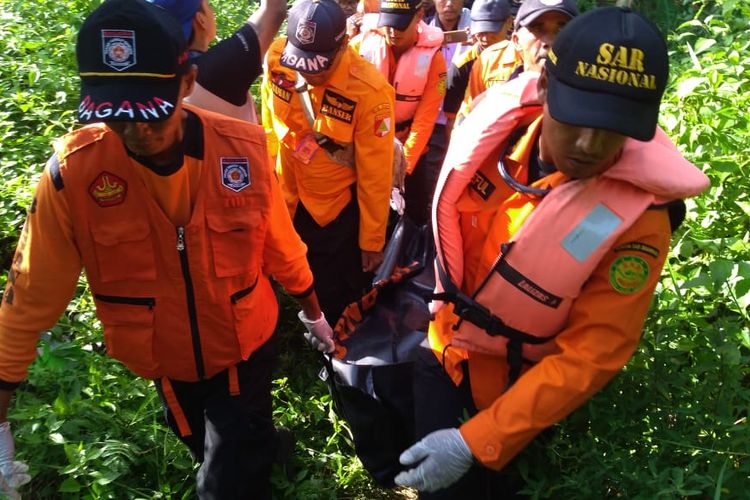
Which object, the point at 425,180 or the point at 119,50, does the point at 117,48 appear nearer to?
the point at 119,50

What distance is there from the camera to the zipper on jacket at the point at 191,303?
217 centimetres

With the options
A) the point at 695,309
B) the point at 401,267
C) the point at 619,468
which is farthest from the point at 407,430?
the point at 695,309

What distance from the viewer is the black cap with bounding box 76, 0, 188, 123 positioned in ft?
5.92

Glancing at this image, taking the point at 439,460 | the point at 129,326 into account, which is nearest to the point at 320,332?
the point at 129,326

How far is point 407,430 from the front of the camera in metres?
3.05

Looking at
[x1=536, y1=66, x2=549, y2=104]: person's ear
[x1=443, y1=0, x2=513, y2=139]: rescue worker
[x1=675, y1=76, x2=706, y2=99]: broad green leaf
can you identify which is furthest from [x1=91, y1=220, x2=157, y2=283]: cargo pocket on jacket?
[x1=443, y1=0, x2=513, y2=139]: rescue worker

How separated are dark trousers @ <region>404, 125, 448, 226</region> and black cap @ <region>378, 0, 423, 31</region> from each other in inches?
39.3

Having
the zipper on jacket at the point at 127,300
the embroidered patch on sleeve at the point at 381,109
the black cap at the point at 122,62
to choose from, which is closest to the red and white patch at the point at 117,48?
the black cap at the point at 122,62

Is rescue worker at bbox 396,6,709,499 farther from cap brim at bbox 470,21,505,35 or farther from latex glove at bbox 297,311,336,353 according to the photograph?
cap brim at bbox 470,21,505,35

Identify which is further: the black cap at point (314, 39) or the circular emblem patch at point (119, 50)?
the black cap at point (314, 39)

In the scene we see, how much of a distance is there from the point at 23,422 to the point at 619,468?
211cm

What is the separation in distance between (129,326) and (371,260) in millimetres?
1810

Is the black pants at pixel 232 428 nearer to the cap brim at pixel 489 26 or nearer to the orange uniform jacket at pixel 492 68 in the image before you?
the orange uniform jacket at pixel 492 68

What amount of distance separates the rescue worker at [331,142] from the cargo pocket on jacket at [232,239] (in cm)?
139
